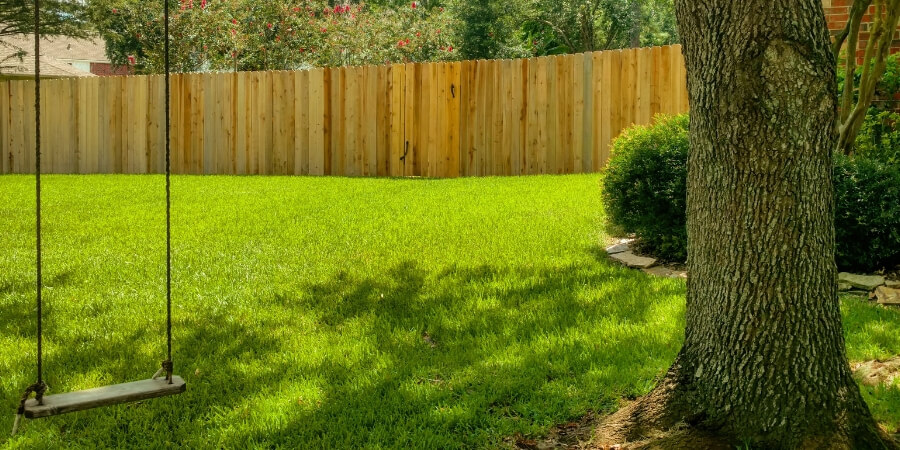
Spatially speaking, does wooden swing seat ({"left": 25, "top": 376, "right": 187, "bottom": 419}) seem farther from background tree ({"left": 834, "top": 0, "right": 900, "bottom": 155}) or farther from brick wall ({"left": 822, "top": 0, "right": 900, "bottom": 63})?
brick wall ({"left": 822, "top": 0, "right": 900, "bottom": 63})

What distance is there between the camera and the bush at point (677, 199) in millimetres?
5043

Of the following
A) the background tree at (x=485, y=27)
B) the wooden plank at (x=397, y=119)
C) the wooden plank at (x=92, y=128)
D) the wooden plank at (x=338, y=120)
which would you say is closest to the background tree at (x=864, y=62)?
the wooden plank at (x=397, y=119)

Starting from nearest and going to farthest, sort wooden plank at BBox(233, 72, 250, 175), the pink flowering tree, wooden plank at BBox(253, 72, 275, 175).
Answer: wooden plank at BBox(253, 72, 275, 175)
wooden plank at BBox(233, 72, 250, 175)
the pink flowering tree

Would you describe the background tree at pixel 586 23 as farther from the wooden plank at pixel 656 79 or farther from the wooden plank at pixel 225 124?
the wooden plank at pixel 656 79

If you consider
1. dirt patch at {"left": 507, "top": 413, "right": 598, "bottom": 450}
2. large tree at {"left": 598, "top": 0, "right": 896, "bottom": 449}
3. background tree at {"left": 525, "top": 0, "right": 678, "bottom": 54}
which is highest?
background tree at {"left": 525, "top": 0, "right": 678, "bottom": 54}

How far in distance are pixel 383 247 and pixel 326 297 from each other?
1244 millimetres

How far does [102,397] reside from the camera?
2.56 meters

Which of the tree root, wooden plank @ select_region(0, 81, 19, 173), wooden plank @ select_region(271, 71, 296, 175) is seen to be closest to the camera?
the tree root

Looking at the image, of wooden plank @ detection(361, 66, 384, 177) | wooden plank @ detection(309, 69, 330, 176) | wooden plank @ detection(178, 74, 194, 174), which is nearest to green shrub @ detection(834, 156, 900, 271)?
wooden plank @ detection(361, 66, 384, 177)

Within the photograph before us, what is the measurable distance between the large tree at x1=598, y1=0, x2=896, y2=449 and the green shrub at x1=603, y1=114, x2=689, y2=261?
2.89 m

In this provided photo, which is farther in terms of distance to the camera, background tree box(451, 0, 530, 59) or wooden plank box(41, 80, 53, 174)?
background tree box(451, 0, 530, 59)

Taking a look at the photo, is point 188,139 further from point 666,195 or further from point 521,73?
point 666,195

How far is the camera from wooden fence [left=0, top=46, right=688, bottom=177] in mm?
10430

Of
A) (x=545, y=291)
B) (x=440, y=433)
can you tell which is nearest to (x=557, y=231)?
(x=545, y=291)
